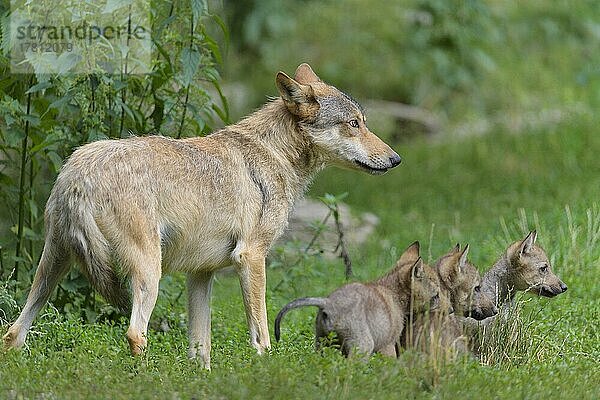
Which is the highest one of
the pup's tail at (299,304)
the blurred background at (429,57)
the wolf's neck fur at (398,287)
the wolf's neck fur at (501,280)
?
the pup's tail at (299,304)

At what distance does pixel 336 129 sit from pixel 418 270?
4.35ft

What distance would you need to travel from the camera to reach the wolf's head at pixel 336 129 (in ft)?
26.0

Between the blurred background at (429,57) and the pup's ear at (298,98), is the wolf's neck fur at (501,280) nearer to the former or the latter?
the pup's ear at (298,98)

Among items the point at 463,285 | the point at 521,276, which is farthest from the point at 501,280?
the point at 463,285

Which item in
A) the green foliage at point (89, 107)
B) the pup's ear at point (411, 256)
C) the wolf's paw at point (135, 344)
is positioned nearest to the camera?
the wolf's paw at point (135, 344)

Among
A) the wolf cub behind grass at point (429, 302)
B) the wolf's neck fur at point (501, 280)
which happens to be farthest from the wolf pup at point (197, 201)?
the wolf's neck fur at point (501, 280)

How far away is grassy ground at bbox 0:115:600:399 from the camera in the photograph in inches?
233

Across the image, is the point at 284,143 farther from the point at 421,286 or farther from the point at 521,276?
the point at 521,276

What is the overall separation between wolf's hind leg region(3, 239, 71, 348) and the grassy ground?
0.45 ft

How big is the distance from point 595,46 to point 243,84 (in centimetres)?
690

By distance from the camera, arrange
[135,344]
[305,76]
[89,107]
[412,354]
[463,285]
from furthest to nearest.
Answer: [305,76] → [89,107] → [463,285] → [135,344] → [412,354]

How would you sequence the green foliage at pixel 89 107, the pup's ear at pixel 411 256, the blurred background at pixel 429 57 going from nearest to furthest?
1. the pup's ear at pixel 411 256
2. the green foliage at pixel 89 107
3. the blurred background at pixel 429 57

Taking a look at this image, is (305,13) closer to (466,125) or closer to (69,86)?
(466,125)

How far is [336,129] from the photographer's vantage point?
26.2 feet
